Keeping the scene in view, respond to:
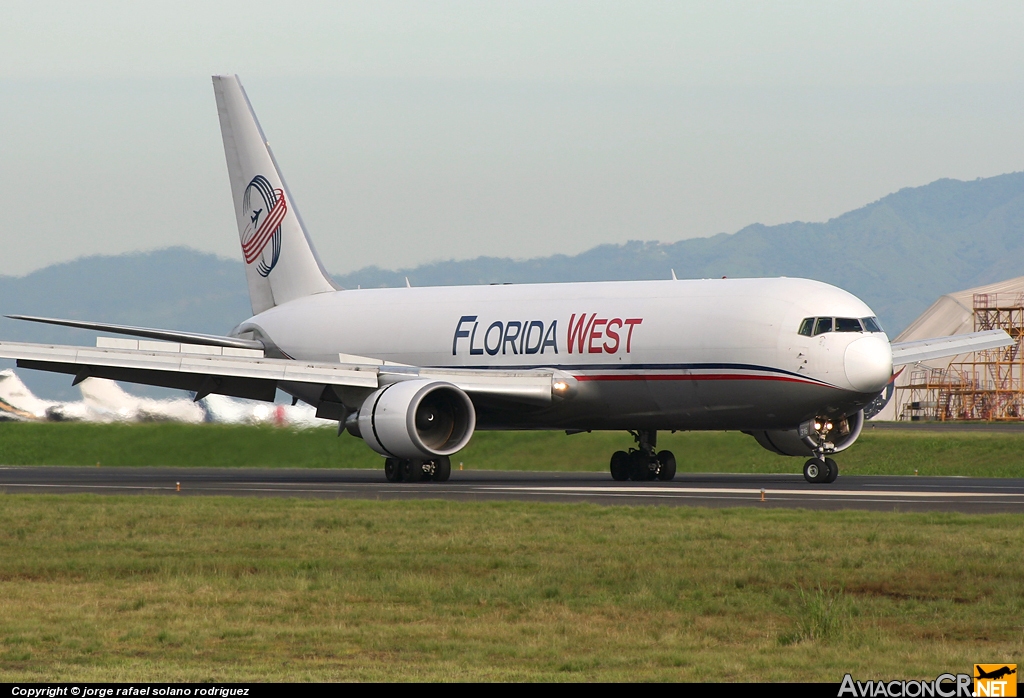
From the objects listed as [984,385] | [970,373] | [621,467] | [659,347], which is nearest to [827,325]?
[659,347]

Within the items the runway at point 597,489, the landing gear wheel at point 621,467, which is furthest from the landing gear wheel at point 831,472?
the landing gear wheel at point 621,467

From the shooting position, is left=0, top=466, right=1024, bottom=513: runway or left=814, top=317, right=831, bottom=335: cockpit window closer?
left=0, top=466, right=1024, bottom=513: runway

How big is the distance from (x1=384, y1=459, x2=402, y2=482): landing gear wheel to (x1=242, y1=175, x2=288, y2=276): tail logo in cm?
1146

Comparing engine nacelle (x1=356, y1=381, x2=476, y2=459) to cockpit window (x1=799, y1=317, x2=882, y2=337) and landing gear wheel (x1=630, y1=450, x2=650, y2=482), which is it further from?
cockpit window (x1=799, y1=317, x2=882, y2=337)

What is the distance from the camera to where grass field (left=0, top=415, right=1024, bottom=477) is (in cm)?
3872

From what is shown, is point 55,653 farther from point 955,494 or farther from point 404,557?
point 955,494

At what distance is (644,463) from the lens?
34.3m

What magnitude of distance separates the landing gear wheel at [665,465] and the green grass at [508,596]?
13.7m

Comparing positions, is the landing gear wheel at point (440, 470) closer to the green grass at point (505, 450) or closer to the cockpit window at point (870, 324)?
the green grass at point (505, 450)

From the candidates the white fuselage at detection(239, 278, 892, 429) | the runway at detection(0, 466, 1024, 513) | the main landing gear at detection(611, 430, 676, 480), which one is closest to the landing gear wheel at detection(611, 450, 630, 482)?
the main landing gear at detection(611, 430, 676, 480)

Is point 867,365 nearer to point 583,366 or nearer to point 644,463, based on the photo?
point 583,366

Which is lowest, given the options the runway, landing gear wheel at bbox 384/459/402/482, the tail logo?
the runway

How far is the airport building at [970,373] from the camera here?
86.8 meters

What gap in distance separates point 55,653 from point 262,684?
6.86ft
